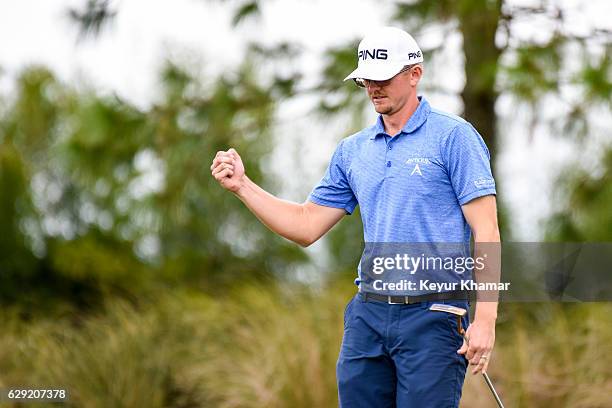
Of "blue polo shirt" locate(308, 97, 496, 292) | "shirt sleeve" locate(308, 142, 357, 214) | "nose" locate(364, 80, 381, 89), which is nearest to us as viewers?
"blue polo shirt" locate(308, 97, 496, 292)

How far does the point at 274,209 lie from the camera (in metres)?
3.92

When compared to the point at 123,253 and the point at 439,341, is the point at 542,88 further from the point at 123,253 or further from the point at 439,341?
the point at 123,253

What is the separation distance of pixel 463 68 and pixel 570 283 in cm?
204

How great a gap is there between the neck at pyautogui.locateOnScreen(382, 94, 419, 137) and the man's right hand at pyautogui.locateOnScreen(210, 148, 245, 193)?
21.8 inches

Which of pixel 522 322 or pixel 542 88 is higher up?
pixel 542 88

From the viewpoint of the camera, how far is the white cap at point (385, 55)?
3.60 m

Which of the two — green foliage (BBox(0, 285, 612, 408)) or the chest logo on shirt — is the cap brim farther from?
green foliage (BBox(0, 285, 612, 408))

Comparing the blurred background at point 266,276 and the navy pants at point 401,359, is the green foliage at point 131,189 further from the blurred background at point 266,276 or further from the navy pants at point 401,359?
the navy pants at point 401,359

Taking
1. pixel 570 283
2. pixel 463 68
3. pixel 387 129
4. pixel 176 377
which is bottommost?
pixel 176 377

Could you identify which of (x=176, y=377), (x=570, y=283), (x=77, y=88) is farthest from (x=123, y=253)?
(x=570, y=283)

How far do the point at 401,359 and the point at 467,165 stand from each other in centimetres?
67

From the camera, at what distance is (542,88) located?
7203 millimetres

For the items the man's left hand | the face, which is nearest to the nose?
the face

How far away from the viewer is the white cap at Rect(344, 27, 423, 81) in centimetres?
360
